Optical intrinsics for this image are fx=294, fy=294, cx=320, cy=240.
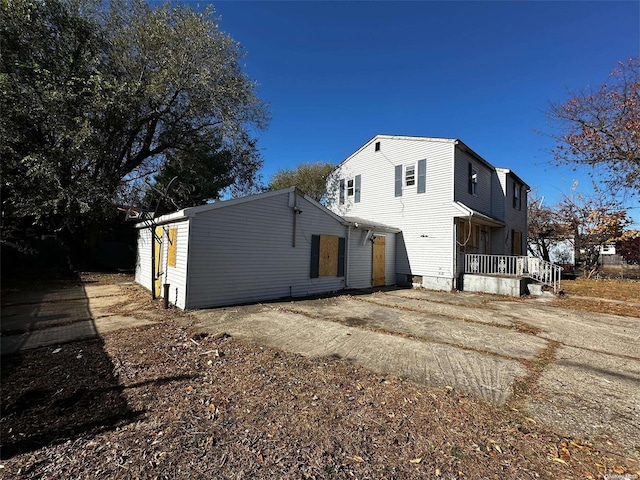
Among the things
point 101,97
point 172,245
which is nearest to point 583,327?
point 172,245

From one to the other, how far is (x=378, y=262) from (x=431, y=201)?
344cm

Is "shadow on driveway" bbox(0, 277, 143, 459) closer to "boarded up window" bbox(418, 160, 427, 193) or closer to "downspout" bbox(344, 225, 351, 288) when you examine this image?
"downspout" bbox(344, 225, 351, 288)

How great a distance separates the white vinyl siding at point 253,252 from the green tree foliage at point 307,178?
Result: 16.0 metres

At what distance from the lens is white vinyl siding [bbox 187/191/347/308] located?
23.8 feet

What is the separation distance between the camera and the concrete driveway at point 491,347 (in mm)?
3100

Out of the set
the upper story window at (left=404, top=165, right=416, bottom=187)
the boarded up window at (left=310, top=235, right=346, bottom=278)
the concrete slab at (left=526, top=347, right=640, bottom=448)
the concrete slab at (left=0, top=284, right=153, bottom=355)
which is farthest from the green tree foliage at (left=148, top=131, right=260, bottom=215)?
the concrete slab at (left=526, top=347, right=640, bottom=448)

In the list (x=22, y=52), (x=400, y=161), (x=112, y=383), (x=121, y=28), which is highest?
(x=121, y=28)

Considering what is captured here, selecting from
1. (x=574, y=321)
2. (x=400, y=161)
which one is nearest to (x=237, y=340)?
(x=574, y=321)

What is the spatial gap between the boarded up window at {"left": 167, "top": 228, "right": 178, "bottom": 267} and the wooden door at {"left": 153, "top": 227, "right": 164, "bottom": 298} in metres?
0.77

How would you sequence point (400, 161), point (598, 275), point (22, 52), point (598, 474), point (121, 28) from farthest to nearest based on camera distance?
point (598, 275) < point (400, 161) < point (121, 28) < point (22, 52) < point (598, 474)

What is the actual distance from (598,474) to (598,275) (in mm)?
20557

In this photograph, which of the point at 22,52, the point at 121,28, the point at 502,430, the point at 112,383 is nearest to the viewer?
the point at 502,430

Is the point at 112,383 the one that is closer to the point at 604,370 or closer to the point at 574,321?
the point at 604,370

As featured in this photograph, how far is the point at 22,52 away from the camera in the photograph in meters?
11.0
